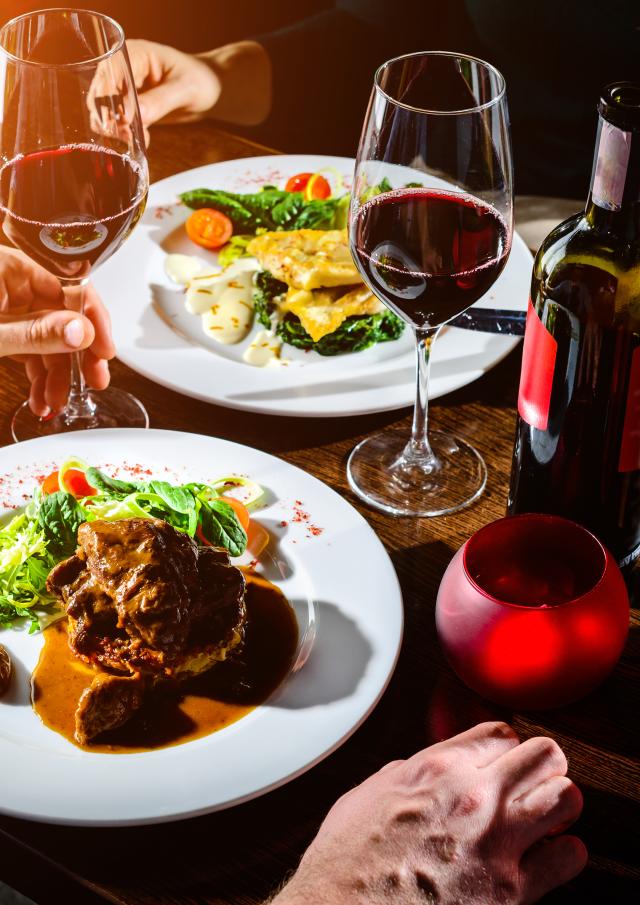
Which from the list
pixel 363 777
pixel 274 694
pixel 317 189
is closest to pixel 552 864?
pixel 363 777

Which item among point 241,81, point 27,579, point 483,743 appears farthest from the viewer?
point 241,81

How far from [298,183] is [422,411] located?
85cm

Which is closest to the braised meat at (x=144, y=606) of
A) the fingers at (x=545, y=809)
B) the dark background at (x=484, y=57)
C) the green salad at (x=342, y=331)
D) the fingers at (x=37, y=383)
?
the fingers at (x=545, y=809)

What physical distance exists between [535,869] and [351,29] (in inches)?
108

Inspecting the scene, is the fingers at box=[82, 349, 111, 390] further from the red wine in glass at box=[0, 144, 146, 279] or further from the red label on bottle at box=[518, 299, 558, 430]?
the red label on bottle at box=[518, 299, 558, 430]

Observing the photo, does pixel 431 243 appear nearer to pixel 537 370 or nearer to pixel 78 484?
pixel 537 370

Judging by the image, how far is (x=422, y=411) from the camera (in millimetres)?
1446

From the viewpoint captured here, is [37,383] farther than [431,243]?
Yes

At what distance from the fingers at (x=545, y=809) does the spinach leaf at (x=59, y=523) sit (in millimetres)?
620

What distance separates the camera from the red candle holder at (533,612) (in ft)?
3.31

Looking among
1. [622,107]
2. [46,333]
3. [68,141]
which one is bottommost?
[46,333]

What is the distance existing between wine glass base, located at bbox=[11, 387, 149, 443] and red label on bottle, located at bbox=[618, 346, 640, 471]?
0.74m

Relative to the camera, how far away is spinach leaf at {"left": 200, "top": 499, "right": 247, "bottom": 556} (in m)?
1.26

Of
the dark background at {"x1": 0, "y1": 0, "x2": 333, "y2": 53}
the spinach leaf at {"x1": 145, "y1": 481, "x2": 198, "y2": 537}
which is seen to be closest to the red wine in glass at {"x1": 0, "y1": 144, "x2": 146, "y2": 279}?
the spinach leaf at {"x1": 145, "y1": 481, "x2": 198, "y2": 537}
